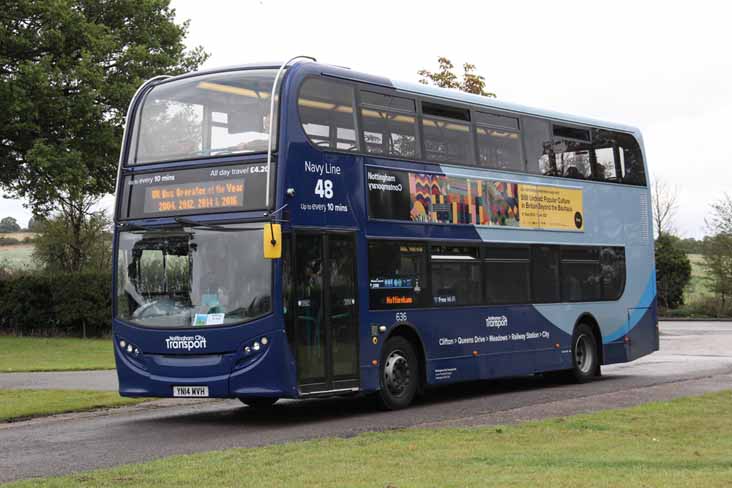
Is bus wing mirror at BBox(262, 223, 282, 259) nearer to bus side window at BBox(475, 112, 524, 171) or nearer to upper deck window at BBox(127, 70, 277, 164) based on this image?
upper deck window at BBox(127, 70, 277, 164)

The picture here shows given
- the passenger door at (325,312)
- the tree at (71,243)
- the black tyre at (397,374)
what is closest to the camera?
the passenger door at (325,312)

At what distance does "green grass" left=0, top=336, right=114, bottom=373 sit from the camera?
86.0ft

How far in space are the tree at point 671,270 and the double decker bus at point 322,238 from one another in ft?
122

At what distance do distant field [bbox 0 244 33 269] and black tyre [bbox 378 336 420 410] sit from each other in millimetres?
30447

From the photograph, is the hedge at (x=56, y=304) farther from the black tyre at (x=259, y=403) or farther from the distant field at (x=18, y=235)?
the black tyre at (x=259, y=403)

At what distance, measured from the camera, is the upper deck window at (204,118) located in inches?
560

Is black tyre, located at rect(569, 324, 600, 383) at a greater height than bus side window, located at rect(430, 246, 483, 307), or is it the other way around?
bus side window, located at rect(430, 246, 483, 307)

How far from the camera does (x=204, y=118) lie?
14.6 m

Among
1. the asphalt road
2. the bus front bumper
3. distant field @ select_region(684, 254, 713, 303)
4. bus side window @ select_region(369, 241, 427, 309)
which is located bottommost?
the asphalt road

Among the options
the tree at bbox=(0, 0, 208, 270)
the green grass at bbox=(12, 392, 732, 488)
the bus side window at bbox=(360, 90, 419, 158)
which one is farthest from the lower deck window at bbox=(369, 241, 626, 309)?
the tree at bbox=(0, 0, 208, 270)

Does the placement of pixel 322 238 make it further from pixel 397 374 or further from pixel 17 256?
pixel 17 256

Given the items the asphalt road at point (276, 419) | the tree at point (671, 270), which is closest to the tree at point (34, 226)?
the tree at point (671, 270)

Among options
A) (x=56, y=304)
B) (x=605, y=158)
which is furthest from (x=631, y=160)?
(x=56, y=304)

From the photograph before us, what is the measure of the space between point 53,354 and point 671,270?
33843mm
